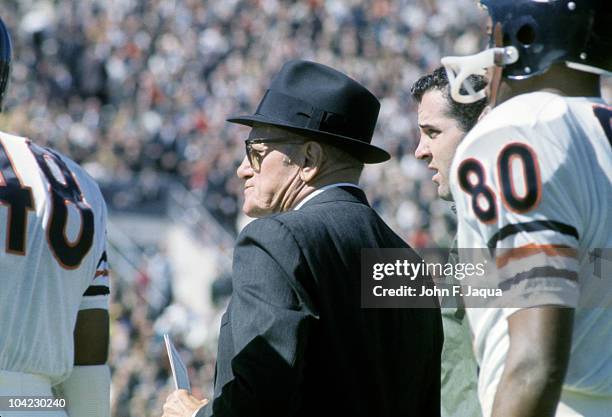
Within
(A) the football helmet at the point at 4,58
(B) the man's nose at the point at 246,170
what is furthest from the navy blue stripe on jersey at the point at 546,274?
(A) the football helmet at the point at 4,58

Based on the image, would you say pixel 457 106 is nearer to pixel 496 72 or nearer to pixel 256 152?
pixel 256 152

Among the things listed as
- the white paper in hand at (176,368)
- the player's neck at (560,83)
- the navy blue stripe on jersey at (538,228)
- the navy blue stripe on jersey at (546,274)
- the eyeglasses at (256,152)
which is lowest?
the white paper in hand at (176,368)

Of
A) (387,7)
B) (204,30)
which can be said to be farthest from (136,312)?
(387,7)

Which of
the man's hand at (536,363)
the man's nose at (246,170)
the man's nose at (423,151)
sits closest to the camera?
the man's hand at (536,363)

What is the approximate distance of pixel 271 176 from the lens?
3750 mm

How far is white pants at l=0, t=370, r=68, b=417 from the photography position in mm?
3602

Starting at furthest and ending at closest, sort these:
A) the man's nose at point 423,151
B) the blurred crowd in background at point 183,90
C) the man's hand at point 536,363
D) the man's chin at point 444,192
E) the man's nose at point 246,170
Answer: the blurred crowd in background at point 183,90 < the man's nose at point 423,151 < the man's chin at point 444,192 < the man's nose at point 246,170 < the man's hand at point 536,363

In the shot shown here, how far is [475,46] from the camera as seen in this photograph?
85.1 ft

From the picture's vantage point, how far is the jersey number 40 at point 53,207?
370 centimetres

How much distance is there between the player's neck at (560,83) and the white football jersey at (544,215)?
39 millimetres

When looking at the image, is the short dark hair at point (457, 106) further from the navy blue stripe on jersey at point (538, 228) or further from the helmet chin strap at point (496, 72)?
the navy blue stripe on jersey at point (538, 228)

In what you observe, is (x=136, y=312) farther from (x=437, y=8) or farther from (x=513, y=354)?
(x=513, y=354)

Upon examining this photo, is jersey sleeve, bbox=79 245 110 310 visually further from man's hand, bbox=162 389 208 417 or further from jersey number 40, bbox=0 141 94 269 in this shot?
man's hand, bbox=162 389 208 417

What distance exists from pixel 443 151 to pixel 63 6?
2305cm
